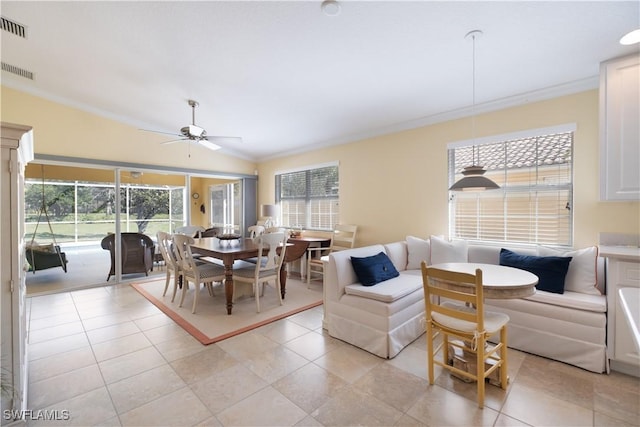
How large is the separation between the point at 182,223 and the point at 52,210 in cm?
205

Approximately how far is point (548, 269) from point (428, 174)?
184 centimetres

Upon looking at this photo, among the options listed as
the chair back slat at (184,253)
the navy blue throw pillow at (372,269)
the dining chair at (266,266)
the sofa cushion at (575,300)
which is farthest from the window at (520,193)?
the chair back slat at (184,253)

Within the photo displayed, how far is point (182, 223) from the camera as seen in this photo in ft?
19.7

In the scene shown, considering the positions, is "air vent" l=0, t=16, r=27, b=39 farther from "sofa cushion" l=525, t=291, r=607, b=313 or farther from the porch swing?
"sofa cushion" l=525, t=291, r=607, b=313

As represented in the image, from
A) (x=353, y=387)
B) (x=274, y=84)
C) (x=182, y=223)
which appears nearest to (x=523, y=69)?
(x=274, y=84)

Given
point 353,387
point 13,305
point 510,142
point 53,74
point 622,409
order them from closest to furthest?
point 13,305, point 622,409, point 353,387, point 510,142, point 53,74

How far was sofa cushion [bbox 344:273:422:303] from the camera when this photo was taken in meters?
2.49

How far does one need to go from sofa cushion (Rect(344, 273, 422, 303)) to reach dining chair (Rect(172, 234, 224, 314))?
183 cm

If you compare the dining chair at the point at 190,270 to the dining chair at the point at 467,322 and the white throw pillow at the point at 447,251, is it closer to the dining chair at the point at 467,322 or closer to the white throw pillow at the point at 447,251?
the dining chair at the point at 467,322

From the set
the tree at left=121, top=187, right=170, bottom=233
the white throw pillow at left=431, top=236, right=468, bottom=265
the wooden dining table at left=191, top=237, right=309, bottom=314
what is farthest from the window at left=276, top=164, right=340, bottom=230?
the tree at left=121, top=187, right=170, bottom=233

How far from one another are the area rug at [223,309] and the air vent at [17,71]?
333 centimetres

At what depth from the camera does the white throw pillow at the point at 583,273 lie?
8.12 feet

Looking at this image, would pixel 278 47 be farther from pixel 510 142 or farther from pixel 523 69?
pixel 510 142

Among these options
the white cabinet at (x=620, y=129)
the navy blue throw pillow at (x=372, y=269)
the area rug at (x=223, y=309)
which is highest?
the white cabinet at (x=620, y=129)
